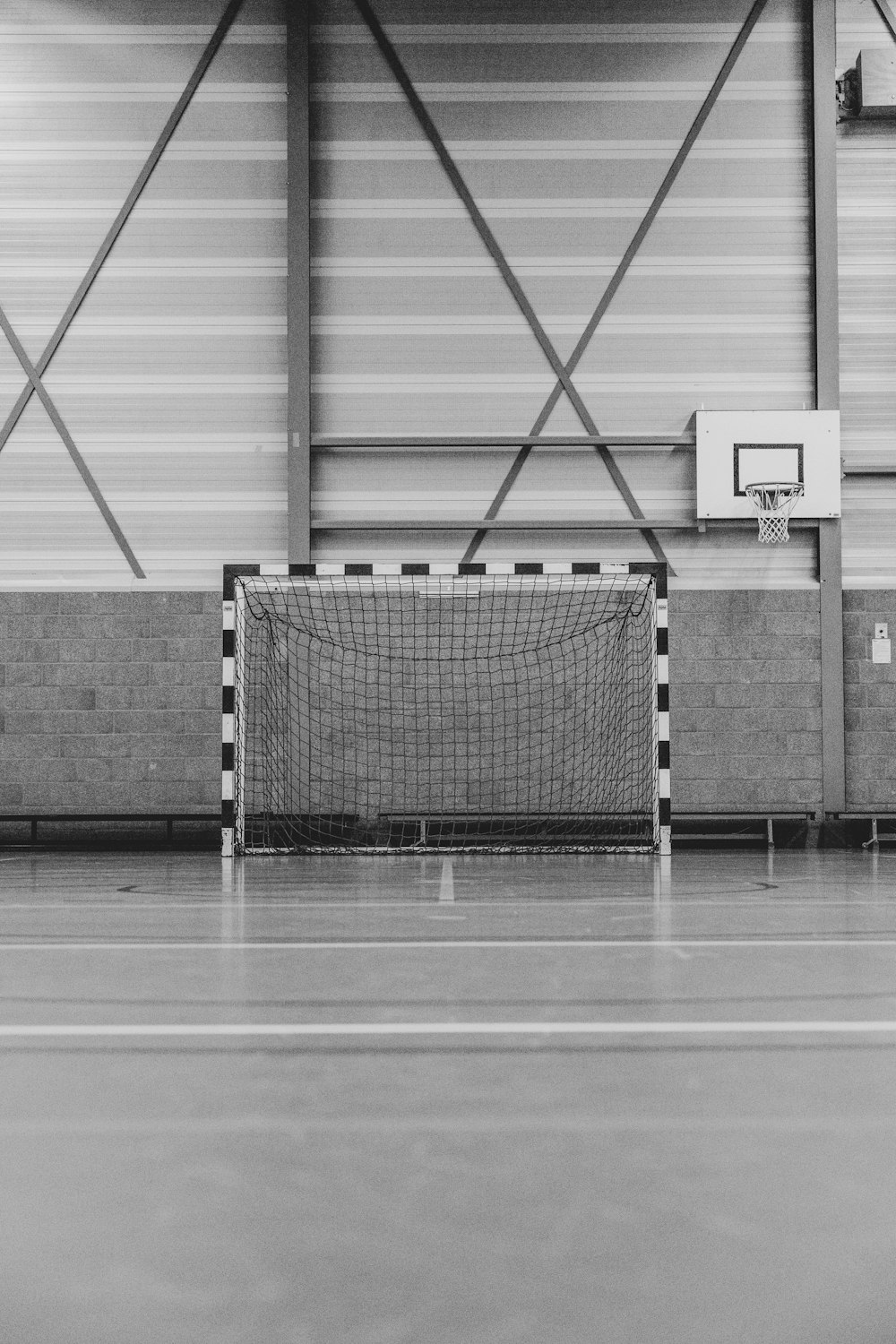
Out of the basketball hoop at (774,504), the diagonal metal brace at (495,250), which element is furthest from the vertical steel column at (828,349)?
the diagonal metal brace at (495,250)

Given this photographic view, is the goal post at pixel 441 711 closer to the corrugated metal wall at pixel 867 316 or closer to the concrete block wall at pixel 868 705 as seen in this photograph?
the concrete block wall at pixel 868 705

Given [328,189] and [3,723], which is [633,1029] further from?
[328,189]

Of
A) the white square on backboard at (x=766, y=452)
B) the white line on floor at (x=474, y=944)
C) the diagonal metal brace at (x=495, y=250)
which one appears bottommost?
the white line on floor at (x=474, y=944)

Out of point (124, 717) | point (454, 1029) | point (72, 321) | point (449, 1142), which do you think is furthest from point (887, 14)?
point (449, 1142)

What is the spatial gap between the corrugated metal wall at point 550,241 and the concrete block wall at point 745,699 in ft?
2.73

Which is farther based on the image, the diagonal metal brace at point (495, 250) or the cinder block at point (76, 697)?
the diagonal metal brace at point (495, 250)

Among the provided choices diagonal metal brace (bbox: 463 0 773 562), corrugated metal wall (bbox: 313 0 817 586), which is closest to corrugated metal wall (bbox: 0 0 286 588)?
corrugated metal wall (bbox: 313 0 817 586)

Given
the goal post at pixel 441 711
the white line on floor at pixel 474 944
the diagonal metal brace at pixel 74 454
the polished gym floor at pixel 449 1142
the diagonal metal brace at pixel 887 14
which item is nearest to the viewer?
the polished gym floor at pixel 449 1142

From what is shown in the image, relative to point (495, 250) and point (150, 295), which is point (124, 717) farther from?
point (495, 250)

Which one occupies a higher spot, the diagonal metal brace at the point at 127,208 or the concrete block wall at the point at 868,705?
the diagonal metal brace at the point at 127,208

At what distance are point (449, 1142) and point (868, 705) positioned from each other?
9.54 metres

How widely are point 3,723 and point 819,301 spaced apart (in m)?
8.84

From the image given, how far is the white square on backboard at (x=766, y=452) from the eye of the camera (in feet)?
33.7

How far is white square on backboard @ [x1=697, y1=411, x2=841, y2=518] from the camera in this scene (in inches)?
405
